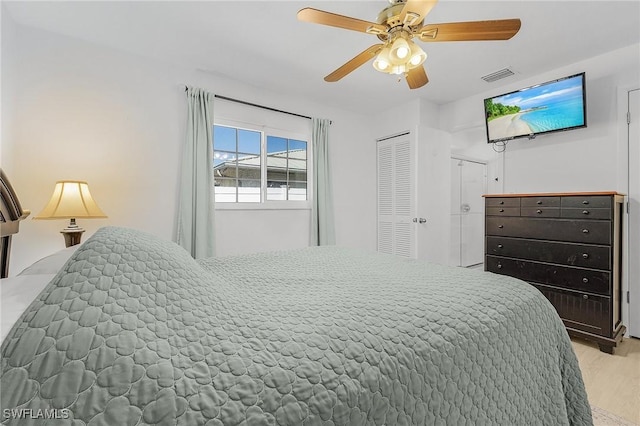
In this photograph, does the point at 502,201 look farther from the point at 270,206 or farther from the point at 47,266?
the point at 47,266

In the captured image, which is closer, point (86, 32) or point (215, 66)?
point (86, 32)

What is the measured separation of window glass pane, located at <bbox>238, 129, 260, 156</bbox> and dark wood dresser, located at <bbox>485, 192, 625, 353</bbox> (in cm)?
263

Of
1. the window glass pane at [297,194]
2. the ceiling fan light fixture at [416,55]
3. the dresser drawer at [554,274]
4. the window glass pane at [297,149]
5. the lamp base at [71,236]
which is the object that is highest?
the ceiling fan light fixture at [416,55]

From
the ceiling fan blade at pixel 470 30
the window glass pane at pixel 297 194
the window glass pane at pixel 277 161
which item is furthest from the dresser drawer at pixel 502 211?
the window glass pane at pixel 277 161

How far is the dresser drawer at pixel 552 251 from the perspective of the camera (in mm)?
2273

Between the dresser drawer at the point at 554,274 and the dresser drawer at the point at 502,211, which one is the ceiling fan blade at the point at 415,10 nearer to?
the dresser drawer at the point at 502,211

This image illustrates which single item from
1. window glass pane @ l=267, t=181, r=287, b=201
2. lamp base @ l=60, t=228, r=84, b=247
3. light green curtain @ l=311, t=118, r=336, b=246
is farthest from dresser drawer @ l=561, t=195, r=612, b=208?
lamp base @ l=60, t=228, r=84, b=247

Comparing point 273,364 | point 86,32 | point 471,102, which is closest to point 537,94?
point 471,102

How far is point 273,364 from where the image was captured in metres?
0.54

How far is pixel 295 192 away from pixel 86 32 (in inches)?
93.3

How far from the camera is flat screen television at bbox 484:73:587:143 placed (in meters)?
2.57

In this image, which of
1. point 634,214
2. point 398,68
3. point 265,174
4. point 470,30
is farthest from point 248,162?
point 634,214

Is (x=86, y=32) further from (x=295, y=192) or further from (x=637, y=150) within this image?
(x=637, y=150)

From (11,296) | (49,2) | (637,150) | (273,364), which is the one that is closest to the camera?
(273,364)
